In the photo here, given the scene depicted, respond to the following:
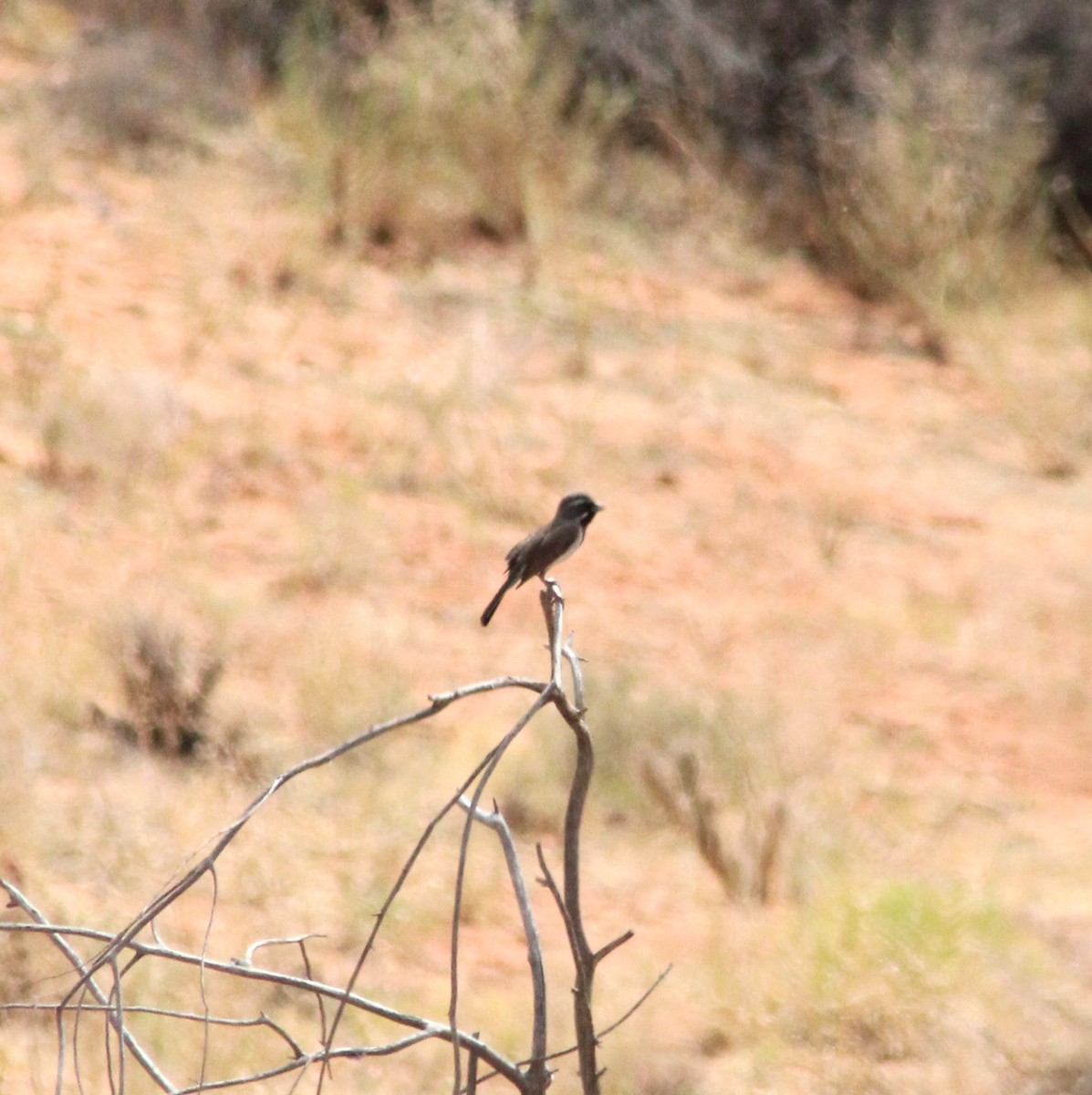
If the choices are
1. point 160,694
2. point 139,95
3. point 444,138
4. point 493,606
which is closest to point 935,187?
point 444,138

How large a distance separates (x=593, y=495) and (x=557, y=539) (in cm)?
464

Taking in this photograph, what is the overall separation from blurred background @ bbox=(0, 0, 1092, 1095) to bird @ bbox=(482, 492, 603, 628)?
1337 millimetres

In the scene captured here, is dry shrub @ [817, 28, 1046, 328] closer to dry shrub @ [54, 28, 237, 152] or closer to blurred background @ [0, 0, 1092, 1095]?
blurred background @ [0, 0, 1092, 1095]

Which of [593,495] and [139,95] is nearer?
[593,495]

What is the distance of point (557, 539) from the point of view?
3248 mm

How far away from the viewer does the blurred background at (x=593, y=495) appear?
472 cm

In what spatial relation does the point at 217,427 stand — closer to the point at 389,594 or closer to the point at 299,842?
the point at 389,594

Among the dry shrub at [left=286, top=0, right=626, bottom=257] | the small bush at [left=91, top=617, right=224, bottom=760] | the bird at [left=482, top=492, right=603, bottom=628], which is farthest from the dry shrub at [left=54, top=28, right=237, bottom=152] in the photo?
the bird at [left=482, top=492, right=603, bottom=628]

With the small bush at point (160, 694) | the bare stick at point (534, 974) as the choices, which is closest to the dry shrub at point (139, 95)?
the small bush at point (160, 694)

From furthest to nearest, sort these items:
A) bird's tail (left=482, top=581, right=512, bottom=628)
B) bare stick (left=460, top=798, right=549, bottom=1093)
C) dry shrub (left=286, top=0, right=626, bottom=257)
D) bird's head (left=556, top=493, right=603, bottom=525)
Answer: dry shrub (left=286, top=0, right=626, bottom=257), bird's tail (left=482, top=581, right=512, bottom=628), bird's head (left=556, top=493, right=603, bottom=525), bare stick (left=460, top=798, right=549, bottom=1093)

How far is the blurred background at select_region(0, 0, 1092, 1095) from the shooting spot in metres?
4.72

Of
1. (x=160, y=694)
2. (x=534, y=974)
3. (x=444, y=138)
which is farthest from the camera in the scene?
(x=444, y=138)

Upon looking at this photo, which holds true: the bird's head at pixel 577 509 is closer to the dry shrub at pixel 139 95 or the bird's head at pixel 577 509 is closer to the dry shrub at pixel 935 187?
the dry shrub at pixel 935 187

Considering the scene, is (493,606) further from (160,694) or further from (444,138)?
(444,138)
